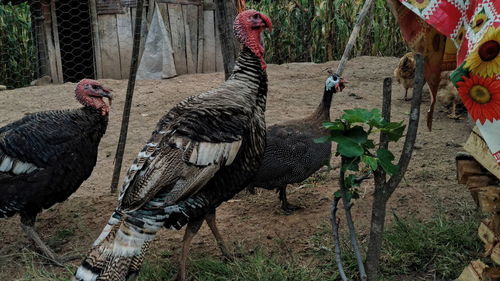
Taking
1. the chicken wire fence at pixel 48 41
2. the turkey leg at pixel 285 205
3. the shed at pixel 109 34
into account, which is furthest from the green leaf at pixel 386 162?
the chicken wire fence at pixel 48 41

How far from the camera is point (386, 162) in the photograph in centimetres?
266

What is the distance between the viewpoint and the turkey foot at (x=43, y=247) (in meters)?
4.09

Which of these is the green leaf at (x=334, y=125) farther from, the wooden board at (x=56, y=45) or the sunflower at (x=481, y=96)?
the wooden board at (x=56, y=45)

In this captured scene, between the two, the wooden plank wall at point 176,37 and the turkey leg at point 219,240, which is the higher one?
the wooden plank wall at point 176,37

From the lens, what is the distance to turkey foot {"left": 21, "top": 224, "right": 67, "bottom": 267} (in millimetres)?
4090

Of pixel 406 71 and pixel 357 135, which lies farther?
pixel 406 71

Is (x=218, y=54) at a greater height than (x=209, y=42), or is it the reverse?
(x=209, y=42)

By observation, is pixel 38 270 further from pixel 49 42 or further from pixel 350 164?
pixel 49 42

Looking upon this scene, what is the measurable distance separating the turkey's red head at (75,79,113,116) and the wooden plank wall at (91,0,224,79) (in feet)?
15.9

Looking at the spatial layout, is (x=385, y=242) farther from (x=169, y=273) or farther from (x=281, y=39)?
(x=281, y=39)

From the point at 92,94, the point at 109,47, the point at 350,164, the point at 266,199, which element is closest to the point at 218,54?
the point at 109,47

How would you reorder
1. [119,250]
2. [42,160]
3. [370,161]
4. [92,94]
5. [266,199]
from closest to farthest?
[370,161] → [119,250] → [42,160] → [92,94] → [266,199]

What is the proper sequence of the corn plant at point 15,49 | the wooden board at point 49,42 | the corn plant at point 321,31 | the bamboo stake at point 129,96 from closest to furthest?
the bamboo stake at point 129,96 < the wooden board at point 49,42 < the corn plant at point 15,49 < the corn plant at point 321,31

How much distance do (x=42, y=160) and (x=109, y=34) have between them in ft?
18.2
